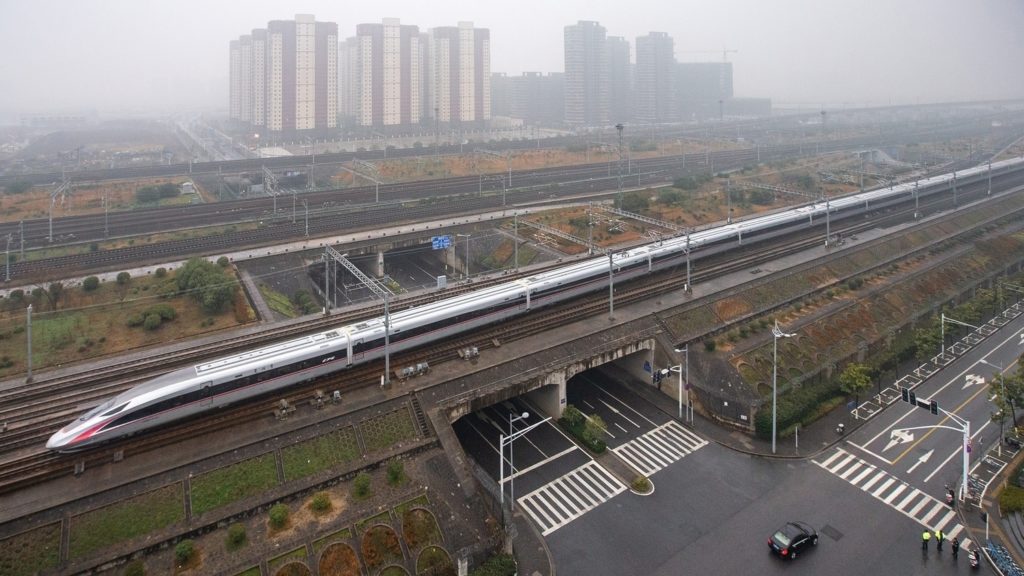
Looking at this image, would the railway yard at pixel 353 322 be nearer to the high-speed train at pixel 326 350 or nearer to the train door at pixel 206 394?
the high-speed train at pixel 326 350

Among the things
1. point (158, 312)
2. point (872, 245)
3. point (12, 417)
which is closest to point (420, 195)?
point (158, 312)

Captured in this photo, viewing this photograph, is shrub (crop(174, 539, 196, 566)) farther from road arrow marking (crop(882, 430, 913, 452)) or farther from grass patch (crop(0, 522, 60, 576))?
road arrow marking (crop(882, 430, 913, 452))

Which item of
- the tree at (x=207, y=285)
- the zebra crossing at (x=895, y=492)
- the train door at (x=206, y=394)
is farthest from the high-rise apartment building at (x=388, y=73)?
the zebra crossing at (x=895, y=492)

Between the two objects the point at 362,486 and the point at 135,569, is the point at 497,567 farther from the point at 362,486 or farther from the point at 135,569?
the point at 135,569

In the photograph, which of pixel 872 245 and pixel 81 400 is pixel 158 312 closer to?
pixel 81 400

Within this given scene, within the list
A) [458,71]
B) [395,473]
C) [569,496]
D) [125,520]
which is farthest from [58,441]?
[458,71]
